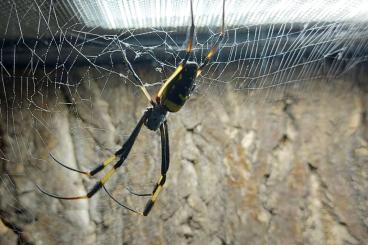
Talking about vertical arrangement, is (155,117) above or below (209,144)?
above

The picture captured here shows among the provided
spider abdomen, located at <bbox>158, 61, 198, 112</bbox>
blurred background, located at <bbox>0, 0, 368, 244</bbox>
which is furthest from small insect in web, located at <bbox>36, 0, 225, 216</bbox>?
blurred background, located at <bbox>0, 0, 368, 244</bbox>

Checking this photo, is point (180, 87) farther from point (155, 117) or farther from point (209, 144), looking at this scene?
point (209, 144)

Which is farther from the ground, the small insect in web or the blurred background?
the small insect in web

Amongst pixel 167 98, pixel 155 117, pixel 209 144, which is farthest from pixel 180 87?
pixel 209 144

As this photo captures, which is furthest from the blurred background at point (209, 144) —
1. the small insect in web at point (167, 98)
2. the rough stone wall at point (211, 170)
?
the small insect in web at point (167, 98)

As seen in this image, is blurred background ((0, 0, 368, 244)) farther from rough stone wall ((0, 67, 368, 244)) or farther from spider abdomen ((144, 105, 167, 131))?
spider abdomen ((144, 105, 167, 131))

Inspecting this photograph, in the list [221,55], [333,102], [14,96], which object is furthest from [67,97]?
[333,102]
